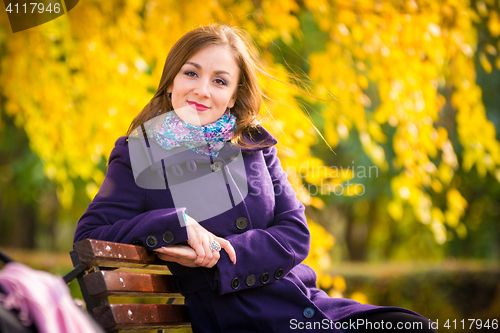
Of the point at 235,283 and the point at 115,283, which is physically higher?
the point at 115,283

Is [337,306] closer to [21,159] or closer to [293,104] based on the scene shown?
[293,104]

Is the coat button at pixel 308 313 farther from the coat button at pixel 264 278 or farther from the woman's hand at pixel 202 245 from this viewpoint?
the woman's hand at pixel 202 245

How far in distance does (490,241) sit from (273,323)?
34.6 ft

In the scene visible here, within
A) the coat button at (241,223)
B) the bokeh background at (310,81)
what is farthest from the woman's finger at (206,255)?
the bokeh background at (310,81)

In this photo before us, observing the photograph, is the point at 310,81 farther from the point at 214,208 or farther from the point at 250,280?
the point at 250,280

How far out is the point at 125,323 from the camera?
167cm

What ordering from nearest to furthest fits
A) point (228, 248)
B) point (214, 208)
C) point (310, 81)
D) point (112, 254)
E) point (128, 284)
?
point (112, 254) → point (128, 284) → point (228, 248) → point (214, 208) → point (310, 81)

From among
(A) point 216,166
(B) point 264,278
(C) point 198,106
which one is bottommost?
(B) point 264,278

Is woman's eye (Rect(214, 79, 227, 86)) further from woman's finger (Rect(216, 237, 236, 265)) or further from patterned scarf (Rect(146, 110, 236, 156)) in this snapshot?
woman's finger (Rect(216, 237, 236, 265))

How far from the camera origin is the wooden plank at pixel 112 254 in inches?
62.6

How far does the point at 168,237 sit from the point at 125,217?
0.22m

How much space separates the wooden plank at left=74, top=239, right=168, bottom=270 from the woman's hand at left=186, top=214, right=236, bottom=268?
0.17 m

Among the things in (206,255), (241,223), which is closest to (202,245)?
(206,255)

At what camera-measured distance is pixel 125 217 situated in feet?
6.23
